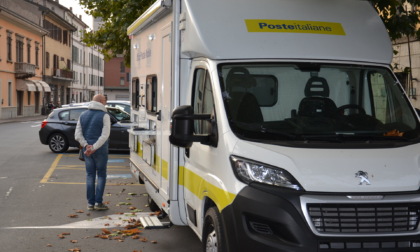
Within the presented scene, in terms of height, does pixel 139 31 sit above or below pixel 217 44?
above

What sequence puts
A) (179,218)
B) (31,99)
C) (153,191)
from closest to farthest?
(179,218) → (153,191) → (31,99)

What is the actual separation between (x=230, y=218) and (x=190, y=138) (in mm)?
809

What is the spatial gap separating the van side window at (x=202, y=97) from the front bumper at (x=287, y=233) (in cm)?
101

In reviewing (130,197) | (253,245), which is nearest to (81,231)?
(130,197)

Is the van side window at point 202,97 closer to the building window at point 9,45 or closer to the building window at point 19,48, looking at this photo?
the building window at point 9,45

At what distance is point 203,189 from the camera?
5574 mm

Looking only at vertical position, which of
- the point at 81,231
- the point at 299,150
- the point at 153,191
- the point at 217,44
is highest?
the point at 217,44

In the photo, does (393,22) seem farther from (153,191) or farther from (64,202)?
(64,202)

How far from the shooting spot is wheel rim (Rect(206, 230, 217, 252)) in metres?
5.31

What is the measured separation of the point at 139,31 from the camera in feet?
31.6

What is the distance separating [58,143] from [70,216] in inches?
422

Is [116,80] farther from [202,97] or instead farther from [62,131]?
[202,97]

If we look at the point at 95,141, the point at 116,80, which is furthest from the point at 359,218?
the point at 116,80

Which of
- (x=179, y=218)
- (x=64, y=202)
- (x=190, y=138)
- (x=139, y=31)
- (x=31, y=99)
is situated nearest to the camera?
(x=190, y=138)
